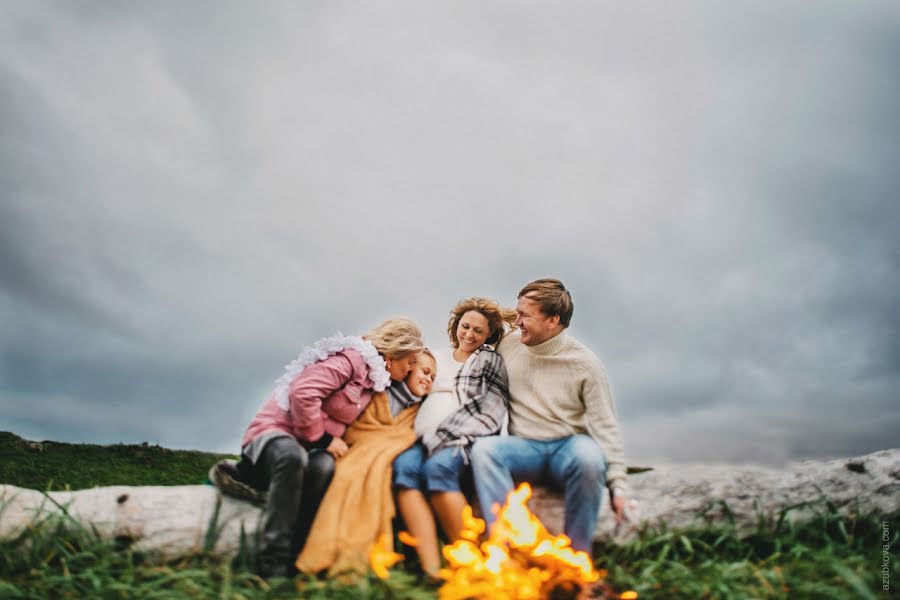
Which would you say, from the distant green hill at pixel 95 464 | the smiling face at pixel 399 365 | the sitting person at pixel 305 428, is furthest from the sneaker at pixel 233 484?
the distant green hill at pixel 95 464

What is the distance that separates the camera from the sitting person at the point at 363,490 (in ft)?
14.5

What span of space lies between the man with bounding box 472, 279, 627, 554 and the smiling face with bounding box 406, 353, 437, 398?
79cm

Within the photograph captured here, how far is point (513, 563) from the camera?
14.3 feet

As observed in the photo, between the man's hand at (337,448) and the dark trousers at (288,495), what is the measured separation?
0.24 feet

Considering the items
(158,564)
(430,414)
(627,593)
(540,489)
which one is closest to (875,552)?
(627,593)

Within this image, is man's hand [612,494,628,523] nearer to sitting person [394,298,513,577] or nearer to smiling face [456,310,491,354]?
sitting person [394,298,513,577]

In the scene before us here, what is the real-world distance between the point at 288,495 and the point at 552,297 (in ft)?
9.68

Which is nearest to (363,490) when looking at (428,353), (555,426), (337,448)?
(337,448)

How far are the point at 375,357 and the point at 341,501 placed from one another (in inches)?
49.3

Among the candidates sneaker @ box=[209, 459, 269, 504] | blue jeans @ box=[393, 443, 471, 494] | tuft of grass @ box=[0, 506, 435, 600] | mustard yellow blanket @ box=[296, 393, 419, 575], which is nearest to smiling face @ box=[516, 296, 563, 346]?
blue jeans @ box=[393, 443, 471, 494]

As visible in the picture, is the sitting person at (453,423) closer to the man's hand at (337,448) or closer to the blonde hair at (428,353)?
the blonde hair at (428,353)

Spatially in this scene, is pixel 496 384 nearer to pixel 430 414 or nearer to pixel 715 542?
pixel 430 414

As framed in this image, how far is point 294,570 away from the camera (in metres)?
4.50

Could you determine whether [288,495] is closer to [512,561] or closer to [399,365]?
[399,365]
